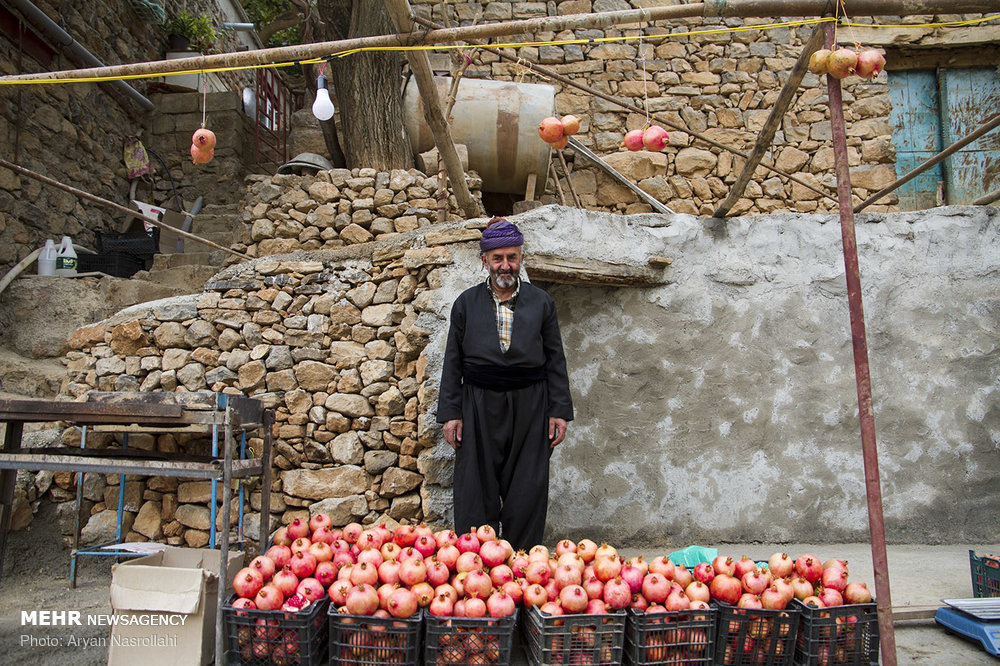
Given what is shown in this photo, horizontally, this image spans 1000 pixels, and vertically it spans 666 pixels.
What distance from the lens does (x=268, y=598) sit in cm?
234

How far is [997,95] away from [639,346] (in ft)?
18.2

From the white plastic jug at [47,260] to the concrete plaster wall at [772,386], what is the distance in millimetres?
4419

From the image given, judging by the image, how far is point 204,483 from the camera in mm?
3959

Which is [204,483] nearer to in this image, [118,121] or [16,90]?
[16,90]

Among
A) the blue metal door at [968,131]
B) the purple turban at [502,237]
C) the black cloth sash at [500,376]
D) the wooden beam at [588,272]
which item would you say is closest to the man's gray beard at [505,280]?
the purple turban at [502,237]

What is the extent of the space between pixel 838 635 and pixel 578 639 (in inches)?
36.5

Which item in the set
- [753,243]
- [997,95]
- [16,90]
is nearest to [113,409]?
[753,243]

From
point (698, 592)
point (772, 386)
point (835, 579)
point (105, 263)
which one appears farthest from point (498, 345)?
point (105, 263)

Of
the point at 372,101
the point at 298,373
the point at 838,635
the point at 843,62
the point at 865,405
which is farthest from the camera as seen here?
the point at 372,101

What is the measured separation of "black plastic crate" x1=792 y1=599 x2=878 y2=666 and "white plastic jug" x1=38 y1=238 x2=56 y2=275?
6104 millimetres

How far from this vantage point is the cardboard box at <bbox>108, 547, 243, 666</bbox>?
2385 millimetres

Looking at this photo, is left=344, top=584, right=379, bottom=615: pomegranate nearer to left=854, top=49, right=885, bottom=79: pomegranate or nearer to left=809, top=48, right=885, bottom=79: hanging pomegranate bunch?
left=809, top=48, right=885, bottom=79: hanging pomegranate bunch

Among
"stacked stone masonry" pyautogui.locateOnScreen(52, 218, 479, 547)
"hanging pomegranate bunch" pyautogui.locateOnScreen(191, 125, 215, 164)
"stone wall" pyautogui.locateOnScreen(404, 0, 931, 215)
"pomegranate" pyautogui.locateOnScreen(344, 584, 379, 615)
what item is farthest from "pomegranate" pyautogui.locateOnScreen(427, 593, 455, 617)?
"stone wall" pyautogui.locateOnScreen(404, 0, 931, 215)

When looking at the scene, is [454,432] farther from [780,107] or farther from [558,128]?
[780,107]
